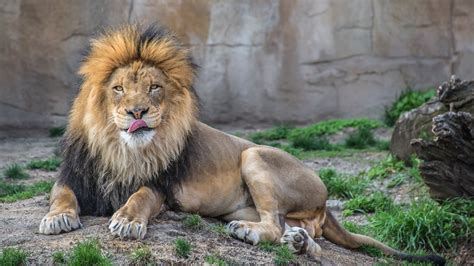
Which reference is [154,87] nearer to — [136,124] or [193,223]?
[136,124]

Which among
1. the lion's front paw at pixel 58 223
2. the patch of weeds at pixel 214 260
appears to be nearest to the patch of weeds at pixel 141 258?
the patch of weeds at pixel 214 260

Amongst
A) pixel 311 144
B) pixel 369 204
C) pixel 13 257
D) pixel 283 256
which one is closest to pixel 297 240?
pixel 283 256

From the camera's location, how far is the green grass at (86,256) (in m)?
4.89

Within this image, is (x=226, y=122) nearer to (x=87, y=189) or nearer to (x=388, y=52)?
(x=388, y=52)

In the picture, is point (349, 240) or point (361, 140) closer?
point (349, 240)

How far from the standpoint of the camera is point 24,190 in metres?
7.79

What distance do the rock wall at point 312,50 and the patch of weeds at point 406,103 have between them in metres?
0.19

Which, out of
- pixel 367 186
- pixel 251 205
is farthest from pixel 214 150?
pixel 367 186

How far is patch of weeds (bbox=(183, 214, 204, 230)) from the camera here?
5539 mm

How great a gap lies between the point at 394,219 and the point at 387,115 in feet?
13.5

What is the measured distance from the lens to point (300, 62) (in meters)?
11.7

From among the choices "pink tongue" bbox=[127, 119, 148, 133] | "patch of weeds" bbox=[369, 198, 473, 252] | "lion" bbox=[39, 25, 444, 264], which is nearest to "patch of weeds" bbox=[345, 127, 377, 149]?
"patch of weeds" bbox=[369, 198, 473, 252]

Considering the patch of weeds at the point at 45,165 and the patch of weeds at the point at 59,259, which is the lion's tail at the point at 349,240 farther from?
the patch of weeds at the point at 45,165

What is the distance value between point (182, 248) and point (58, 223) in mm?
694
